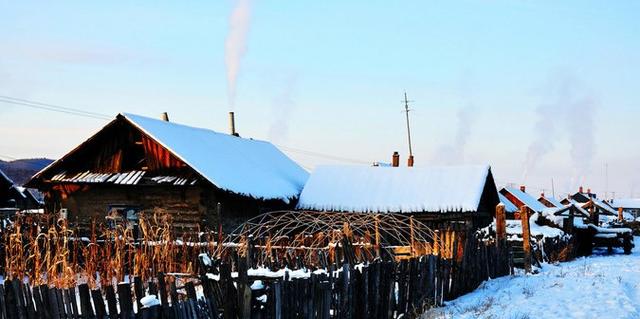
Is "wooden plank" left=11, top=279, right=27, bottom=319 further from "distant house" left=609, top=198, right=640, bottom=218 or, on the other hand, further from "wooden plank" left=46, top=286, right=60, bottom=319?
"distant house" left=609, top=198, right=640, bottom=218

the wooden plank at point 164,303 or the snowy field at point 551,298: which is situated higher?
the wooden plank at point 164,303

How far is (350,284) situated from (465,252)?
4.42m

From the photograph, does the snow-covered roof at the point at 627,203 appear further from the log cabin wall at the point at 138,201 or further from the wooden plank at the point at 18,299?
the wooden plank at the point at 18,299

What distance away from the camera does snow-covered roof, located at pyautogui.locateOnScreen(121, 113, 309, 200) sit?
18.9m

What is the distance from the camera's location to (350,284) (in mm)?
7391

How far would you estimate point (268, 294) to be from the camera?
6059 millimetres

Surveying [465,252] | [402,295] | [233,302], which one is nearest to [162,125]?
[465,252]

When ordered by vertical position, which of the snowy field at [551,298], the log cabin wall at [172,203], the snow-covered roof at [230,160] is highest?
the snow-covered roof at [230,160]

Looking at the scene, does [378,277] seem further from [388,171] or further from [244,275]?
[388,171]

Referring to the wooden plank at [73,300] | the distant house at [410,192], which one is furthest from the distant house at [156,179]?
the wooden plank at [73,300]

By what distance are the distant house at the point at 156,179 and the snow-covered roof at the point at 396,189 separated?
51.8 inches

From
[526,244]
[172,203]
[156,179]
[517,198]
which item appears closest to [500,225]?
[526,244]

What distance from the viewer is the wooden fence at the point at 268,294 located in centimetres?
484

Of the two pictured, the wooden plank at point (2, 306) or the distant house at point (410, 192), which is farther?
the distant house at point (410, 192)
